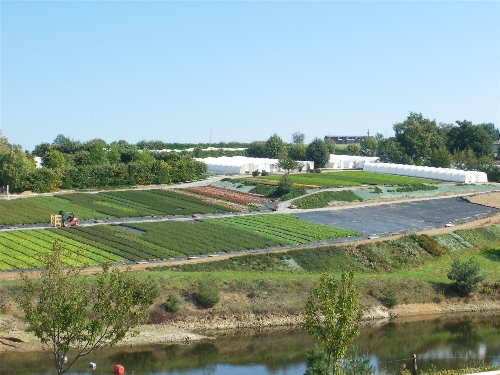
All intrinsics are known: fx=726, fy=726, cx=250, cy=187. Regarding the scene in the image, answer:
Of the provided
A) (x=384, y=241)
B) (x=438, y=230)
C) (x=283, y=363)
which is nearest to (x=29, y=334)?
(x=283, y=363)

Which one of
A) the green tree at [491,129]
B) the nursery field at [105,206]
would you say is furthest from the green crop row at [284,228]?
the green tree at [491,129]

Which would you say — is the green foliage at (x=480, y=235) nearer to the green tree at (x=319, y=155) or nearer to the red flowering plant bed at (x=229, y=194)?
the red flowering plant bed at (x=229, y=194)

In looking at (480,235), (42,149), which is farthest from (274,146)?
(480,235)

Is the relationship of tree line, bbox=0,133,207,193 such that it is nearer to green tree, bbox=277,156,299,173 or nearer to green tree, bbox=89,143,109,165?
green tree, bbox=89,143,109,165

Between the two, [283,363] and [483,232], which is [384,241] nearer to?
[483,232]

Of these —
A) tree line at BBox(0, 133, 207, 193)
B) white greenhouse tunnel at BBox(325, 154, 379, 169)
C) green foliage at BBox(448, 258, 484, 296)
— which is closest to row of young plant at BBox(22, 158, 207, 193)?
tree line at BBox(0, 133, 207, 193)

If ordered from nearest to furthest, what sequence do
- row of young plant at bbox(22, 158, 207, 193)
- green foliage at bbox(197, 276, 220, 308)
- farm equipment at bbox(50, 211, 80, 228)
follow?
green foliage at bbox(197, 276, 220, 308)
farm equipment at bbox(50, 211, 80, 228)
row of young plant at bbox(22, 158, 207, 193)
